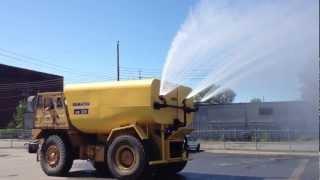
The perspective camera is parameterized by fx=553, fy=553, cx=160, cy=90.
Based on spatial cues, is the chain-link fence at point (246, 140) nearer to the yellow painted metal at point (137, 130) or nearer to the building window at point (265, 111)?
the building window at point (265, 111)

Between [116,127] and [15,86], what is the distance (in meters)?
79.9

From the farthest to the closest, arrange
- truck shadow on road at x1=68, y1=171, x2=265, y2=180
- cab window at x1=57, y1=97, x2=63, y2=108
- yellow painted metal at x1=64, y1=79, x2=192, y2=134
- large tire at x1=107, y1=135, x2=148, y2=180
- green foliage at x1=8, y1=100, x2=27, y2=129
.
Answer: green foliage at x1=8, y1=100, x2=27, y2=129, cab window at x1=57, y1=97, x2=63, y2=108, truck shadow on road at x1=68, y1=171, x2=265, y2=180, yellow painted metal at x1=64, y1=79, x2=192, y2=134, large tire at x1=107, y1=135, x2=148, y2=180

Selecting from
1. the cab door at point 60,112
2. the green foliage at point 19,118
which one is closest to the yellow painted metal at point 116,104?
the cab door at point 60,112

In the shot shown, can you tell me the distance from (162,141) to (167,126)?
61cm

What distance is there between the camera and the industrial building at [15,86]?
9131 centimetres

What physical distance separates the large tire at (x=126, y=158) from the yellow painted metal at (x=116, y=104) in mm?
614

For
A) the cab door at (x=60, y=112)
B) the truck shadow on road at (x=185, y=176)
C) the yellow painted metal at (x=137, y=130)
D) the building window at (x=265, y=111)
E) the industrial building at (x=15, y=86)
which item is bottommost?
the truck shadow on road at (x=185, y=176)

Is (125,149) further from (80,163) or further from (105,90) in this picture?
(80,163)

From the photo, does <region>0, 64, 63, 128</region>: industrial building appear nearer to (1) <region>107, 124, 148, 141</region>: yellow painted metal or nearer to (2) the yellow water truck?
(2) the yellow water truck

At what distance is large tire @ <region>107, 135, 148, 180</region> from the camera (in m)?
16.0

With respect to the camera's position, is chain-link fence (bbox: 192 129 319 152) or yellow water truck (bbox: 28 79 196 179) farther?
chain-link fence (bbox: 192 129 319 152)

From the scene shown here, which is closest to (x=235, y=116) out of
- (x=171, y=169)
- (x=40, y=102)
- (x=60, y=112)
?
(x=171, y=169)

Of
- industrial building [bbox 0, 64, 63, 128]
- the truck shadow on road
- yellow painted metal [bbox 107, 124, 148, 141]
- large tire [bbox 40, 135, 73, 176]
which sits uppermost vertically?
industrial building [bbox 0, 64, 63, 128]

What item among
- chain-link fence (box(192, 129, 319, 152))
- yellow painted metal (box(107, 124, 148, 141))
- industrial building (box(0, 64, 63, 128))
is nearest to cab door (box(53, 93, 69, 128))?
yellow painted metal (box(107, 124, 148, 141))
